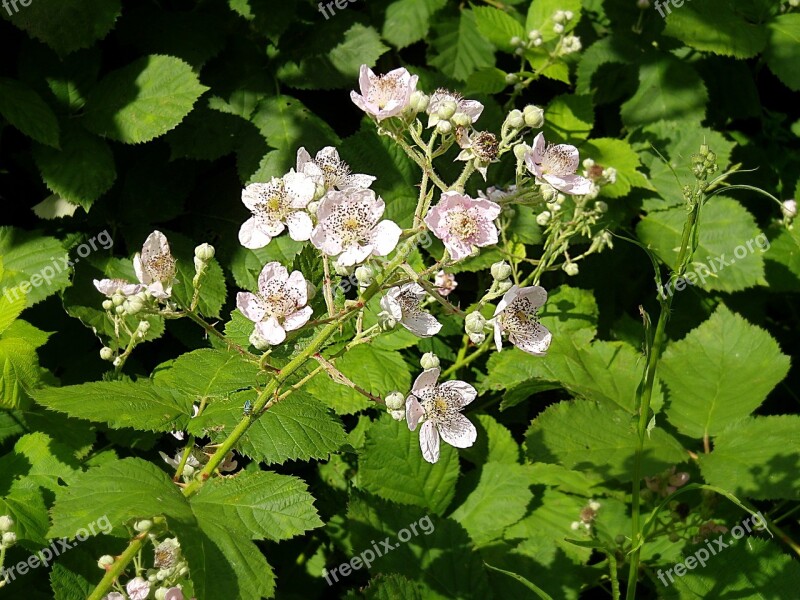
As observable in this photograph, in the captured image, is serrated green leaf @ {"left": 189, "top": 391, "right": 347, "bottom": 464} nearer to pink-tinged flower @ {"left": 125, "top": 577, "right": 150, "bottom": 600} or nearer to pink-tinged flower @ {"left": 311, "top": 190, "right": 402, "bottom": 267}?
pink-tinged flower @ {"left": 125, "top": 577, "right": 150, "bottom": 600}

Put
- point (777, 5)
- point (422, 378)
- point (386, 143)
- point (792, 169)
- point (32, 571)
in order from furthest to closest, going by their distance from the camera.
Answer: point (792, 169) → point (777, 5) → point (386, 143) → point (32, 571) → point (422, 378)

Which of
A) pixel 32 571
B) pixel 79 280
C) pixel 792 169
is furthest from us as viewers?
pixel 792 169

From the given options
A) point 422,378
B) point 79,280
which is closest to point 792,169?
point 422,378

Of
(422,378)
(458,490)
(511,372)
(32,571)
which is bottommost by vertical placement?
(458,490)

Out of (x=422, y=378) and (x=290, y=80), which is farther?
(x=290, y=80)

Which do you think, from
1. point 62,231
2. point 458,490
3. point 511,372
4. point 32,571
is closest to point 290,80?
point 62,231

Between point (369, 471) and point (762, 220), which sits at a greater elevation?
point (369, 471)

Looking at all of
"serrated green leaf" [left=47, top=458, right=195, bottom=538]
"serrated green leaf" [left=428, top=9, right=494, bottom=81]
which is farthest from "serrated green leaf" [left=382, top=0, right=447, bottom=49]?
"serrated green leaf" [left=47, top=458, right=195, bottom=538]

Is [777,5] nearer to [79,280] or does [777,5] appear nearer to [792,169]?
[792,169]

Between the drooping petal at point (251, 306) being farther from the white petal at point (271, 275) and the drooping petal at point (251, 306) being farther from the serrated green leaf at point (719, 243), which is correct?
the serrated green leaf at point (719, 243)
